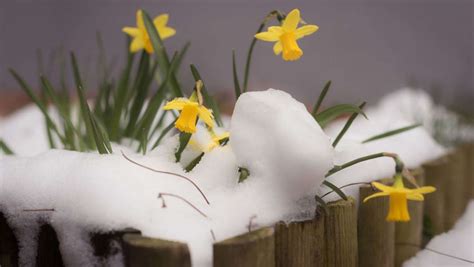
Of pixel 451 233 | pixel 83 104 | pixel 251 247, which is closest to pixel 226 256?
pixel 251 247

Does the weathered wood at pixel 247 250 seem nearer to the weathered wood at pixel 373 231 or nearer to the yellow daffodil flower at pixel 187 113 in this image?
the yellow daffodil flower at pixel 187 113

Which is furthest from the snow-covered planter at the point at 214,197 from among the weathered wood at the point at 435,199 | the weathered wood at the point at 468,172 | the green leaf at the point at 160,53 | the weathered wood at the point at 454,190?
the weathered wood at the point at 468,172

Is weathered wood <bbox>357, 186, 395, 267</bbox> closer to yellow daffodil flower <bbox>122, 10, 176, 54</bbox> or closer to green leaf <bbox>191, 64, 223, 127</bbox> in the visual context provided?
green leaf <bbox>191, 64, 223, 127</bbox>

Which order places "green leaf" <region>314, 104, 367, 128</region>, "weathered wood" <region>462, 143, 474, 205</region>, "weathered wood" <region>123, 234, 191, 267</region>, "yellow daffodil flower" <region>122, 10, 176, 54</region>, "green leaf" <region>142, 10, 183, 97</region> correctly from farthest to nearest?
"weathered wood" <region>462, 143, 474, 205</region> < "yellow daffodil flower" <region>122, 10, 176, 54</region> < "green leaf" <region>142, 10, 183, 97</region> < "green leaf" <region>314, 104, 367, 128</region> < "weathered wood" <region>123, 234, 191, 267</region>

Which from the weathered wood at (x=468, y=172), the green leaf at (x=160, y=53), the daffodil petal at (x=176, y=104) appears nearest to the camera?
the daffodil petal at (x=176, y=104)

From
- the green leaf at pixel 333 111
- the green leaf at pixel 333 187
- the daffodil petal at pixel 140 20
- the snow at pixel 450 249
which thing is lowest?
the snow at pixel 450 249

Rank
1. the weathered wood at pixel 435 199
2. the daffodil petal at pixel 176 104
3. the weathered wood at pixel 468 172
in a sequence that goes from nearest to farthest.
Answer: the daffodil petal at pixel 176 104, the weathered wood at pixel 435 199, the weathered wood at pixel 468 172

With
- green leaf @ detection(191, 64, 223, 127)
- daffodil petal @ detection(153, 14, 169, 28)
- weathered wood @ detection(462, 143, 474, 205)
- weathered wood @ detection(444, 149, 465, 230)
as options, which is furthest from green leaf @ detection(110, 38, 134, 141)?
weathered wood @ detection(462, 143, 474, 205)
